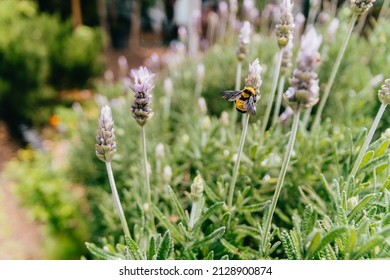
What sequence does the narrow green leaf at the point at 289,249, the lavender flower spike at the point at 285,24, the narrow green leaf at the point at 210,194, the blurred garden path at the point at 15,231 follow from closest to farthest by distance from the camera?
the narrow green leaf at the point at 289,249, the lavender flower spike at the point at 285,24, the narrow green leaf at the point at 210,194, the blurred garden path at the point at 15,231

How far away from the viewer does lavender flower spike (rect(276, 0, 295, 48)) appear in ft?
2.90

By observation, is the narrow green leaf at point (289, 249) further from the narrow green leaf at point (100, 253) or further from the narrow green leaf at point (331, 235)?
the narrow green leaf at point (100, 253)

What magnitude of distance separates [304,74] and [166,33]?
6328 millimetres

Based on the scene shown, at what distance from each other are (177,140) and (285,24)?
892 mm

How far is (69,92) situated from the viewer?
4453mm

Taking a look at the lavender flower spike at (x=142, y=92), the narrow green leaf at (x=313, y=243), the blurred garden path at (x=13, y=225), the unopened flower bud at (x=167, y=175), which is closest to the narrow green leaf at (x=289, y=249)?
the narrow green leaf at (x=313, y=243)

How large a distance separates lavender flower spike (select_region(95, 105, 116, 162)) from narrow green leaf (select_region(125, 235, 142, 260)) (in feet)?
0.56

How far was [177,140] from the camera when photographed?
172 centimetres

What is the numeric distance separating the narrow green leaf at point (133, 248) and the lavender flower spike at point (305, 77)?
0.41 meters

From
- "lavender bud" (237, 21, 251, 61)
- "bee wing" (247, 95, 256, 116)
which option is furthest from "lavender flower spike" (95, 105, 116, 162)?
"lavender bud" (237, 21, 251, 61)

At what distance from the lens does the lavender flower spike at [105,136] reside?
0.82 metres

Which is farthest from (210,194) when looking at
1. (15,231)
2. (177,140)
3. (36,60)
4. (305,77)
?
(36,60)
